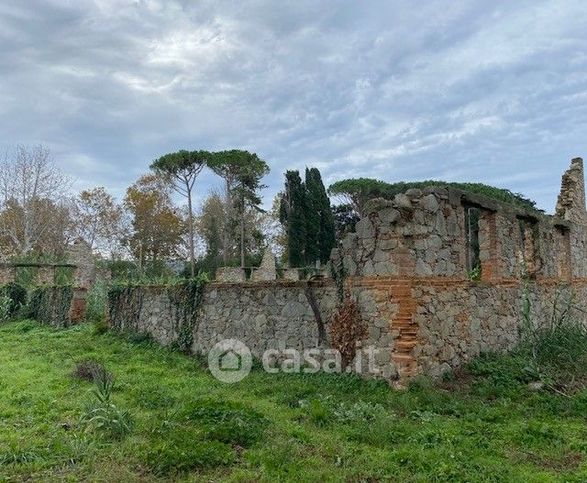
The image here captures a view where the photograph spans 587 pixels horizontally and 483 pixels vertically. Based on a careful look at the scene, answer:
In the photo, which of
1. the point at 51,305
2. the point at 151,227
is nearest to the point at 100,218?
the point at 151,227

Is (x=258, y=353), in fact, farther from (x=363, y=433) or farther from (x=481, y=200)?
(x=481, y=200)

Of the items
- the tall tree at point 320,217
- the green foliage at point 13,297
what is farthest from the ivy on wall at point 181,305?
the tall tree at point 320,217

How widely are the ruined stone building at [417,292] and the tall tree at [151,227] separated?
2992 centimetres

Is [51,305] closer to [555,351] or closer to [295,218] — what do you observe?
[555,351]

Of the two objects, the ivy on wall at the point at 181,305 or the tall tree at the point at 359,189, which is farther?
the tall tree at the point at 359,189

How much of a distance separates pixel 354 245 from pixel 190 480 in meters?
4.49

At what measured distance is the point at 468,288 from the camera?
873cm

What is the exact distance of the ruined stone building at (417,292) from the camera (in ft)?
24.9

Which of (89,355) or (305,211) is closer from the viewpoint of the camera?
(89,355)

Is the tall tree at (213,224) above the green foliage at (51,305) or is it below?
above

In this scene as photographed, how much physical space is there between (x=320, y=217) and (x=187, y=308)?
27.3 m

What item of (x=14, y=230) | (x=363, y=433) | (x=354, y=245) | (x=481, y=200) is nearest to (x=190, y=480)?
(x=363, y=433)

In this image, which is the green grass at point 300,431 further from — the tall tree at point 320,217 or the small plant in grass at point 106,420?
the tall tree at point 320,217

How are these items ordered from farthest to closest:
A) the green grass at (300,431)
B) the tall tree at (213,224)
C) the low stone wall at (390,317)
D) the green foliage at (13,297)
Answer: the tall tree at (213,224), the green foliage at (13,297), the low stone wall at (390,317), the green grass at (300,431)
